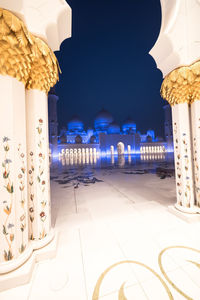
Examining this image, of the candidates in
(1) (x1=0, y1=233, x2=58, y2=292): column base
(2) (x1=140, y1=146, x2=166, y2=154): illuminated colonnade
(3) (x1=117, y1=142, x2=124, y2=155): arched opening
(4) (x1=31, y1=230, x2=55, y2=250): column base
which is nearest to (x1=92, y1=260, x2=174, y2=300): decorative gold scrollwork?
(1) (x1=0, y1=233, x2=58, y2=292): column base

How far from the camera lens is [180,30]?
1.61m

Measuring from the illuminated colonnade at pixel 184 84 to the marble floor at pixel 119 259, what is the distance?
514mm

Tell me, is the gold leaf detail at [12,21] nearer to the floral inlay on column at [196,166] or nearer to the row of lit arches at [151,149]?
the floral inlay on column at [196,166]

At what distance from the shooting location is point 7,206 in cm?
102

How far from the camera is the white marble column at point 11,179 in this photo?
3.32 ft

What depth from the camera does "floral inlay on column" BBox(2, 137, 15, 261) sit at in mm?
1017

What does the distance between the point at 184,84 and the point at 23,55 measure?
1.81 meters

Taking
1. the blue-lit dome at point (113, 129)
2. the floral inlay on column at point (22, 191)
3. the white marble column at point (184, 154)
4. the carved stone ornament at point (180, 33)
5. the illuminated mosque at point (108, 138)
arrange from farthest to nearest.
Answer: the blue-lit dome at point (113, 129) → the illuminated mosque at point (108, 138) → the white marble column at point (184, 154) → the carved stone ornament at point (180, 33) → the floral inlay on column at point (22, 191)

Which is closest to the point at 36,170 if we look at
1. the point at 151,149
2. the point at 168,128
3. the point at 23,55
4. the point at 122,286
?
the point at 23,55

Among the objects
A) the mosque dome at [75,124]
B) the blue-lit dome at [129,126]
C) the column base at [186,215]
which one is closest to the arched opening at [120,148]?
the blue-lit dome at [129,126]

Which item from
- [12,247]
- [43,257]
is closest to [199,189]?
[43,257]

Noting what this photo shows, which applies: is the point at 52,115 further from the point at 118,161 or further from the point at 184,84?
the point at 184,84

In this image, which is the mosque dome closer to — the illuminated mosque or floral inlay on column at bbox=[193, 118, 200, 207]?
the illuminated mosque

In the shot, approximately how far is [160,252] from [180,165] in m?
1.13
